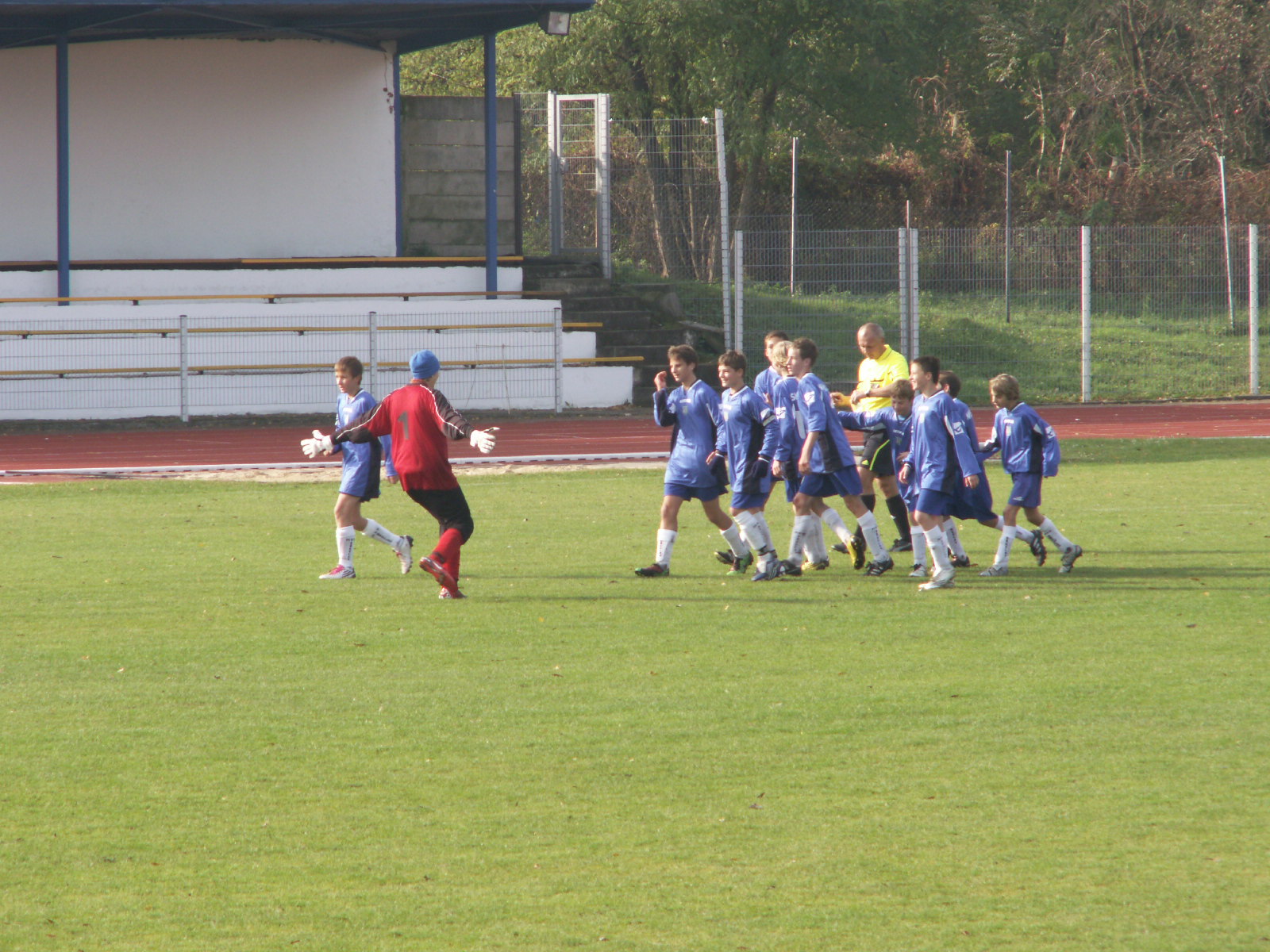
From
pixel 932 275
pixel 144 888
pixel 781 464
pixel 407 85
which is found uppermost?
pixel 407 85

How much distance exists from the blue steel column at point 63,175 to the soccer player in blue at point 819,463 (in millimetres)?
15834

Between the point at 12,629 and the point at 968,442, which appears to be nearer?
the point at 12,629

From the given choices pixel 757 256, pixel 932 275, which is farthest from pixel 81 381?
pixel 932 275

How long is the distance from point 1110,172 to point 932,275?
12960 mm

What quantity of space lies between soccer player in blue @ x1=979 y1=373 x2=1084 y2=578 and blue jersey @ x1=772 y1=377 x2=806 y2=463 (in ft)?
4.28

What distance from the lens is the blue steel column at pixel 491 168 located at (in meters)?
24.2

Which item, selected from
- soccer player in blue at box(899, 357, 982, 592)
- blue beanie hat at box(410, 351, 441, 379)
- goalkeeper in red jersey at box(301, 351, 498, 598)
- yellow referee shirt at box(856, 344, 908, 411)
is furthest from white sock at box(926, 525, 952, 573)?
blue beanie hat at box(410, 351, 441, 379)

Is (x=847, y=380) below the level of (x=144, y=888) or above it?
above

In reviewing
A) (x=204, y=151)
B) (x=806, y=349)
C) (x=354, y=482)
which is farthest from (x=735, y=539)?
(x=204, y=151)

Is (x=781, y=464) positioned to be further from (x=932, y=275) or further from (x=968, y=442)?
(x=932, y=275)

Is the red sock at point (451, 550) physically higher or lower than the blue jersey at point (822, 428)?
lower

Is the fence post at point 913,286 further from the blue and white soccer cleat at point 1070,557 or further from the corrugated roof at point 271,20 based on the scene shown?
the blue and white soccer cleat at point 1070,557

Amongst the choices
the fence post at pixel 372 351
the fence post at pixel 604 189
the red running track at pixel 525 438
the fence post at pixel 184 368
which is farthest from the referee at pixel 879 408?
the fence post at pixel 604 189

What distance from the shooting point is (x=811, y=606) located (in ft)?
29.3
